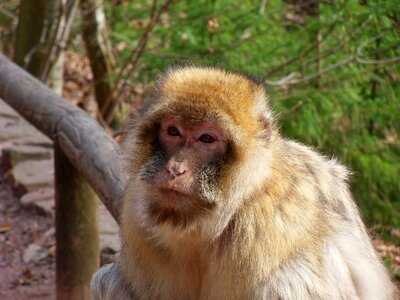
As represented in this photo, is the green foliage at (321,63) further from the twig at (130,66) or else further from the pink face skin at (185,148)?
the pink face skin at (185,148)

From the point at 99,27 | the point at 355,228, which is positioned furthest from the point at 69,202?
the point at 99,27

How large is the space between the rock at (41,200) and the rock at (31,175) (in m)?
0.07

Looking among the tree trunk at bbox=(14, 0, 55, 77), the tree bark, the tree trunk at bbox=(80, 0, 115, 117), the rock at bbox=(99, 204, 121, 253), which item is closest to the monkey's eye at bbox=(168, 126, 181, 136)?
the tree bark

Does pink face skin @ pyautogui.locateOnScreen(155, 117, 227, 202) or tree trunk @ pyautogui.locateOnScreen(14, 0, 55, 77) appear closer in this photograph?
pink face skin @ pyautogui.locateOnScreen(155, 117, 227, 202)

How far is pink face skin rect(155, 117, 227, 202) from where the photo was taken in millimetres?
2611

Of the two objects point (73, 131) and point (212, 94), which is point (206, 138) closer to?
point (212, 94)

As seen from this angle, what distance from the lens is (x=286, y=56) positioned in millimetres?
7160

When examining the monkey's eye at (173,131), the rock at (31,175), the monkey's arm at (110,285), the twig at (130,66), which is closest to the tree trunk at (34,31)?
the twig at (130,66)

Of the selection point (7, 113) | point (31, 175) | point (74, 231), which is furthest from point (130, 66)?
point (74, 231)

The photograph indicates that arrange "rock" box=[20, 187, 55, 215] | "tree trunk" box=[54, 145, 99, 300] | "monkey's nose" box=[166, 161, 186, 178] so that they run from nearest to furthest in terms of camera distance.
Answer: "monkey's nose" box=[166, 161, 186, 178] → "tree trunk" box=[54, 145, 99, 300] → "rock" box=[20, 187, 55, 215]

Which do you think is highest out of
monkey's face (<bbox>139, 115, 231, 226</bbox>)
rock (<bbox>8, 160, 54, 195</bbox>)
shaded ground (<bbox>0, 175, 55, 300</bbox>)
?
monkey's face (<bbox>139, 115, 231, 226</bbox>)

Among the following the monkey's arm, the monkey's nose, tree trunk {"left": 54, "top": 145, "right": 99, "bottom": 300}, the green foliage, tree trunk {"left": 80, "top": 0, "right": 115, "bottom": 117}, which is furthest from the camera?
tree trunk {"left": 80, "top": 0, "right": 115, "bottom": 117}

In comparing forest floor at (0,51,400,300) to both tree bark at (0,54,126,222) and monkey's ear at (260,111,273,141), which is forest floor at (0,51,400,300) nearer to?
tree bark at (0,54,126,222)

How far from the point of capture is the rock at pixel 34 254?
231 inches
